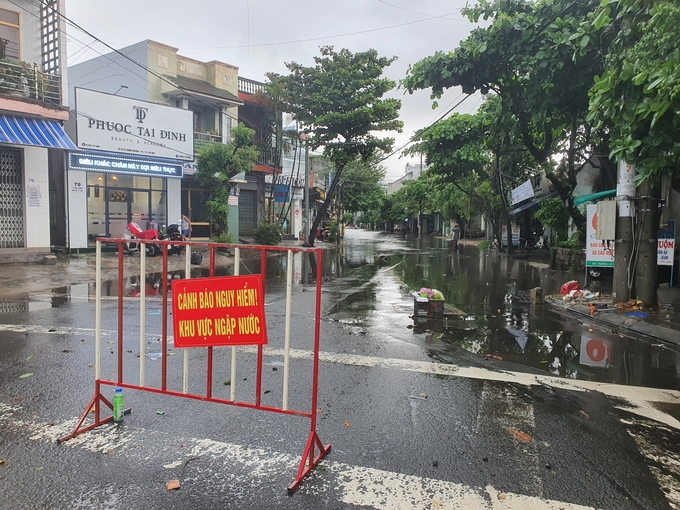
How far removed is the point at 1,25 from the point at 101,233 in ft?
25.6

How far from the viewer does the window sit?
50.9 feet

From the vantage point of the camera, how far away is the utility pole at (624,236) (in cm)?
903

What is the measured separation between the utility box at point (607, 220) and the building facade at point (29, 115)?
49.0 ft

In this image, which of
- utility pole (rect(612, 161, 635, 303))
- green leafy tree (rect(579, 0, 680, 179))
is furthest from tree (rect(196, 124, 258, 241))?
green leafy tree (rect(579, 0, 680, 179))

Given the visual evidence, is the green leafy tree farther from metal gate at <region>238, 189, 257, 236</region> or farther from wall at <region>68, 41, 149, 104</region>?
metal gate at <region>238, 189, 257, 236</region>

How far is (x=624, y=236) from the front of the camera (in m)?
9.13

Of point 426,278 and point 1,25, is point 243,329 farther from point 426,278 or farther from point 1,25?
point 1,25

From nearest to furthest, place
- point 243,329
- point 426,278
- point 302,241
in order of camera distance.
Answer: point 243,329 < point 426,278 < point 302,241

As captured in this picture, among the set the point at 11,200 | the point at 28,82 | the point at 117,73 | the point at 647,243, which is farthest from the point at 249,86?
the point at 647,243

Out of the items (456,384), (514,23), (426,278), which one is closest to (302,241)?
(426,278)

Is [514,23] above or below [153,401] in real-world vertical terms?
above

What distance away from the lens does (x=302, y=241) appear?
31062mm

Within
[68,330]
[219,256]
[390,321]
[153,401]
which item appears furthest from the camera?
[219,256]

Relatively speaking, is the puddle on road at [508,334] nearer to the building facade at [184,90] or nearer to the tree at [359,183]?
the building facade at [184,90]
